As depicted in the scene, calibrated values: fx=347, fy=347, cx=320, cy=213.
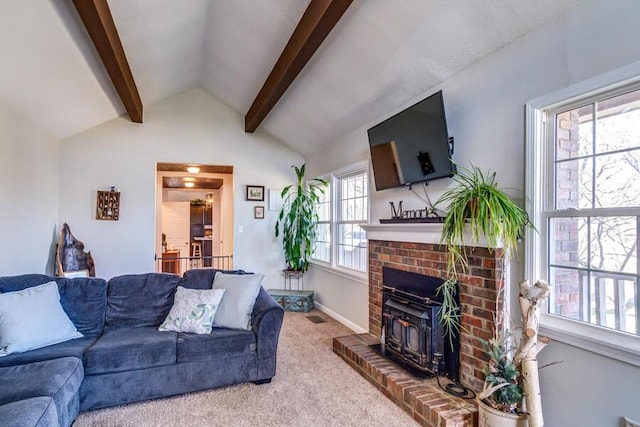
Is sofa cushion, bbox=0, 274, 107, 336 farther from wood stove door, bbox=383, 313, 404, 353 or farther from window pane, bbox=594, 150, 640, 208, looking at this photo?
window pane, bbox=594, 150, 640, 208

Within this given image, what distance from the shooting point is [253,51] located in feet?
12.5

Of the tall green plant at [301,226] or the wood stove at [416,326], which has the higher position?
the tall green plant at [301,226]

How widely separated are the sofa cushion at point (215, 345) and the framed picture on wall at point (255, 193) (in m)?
3.16

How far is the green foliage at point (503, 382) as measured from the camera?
6.45 ft

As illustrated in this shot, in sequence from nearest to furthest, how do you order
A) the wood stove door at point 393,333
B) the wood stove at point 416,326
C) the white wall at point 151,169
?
the wood stove at point 416,326 → the wood stove door at point 393,333 → the white wall at point 151,169

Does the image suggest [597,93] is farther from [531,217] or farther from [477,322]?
[477,322]

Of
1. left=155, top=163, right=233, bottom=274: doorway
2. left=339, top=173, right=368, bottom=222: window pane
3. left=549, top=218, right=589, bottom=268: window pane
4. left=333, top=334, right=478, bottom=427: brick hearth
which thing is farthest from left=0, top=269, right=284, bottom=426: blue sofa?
left=155, top=163, right=233, bottom=274: doorway

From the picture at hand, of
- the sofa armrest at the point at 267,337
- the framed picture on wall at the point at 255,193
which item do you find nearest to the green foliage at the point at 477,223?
the sofa armrest at the point at 267,337

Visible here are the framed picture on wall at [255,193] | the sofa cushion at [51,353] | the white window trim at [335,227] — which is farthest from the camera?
the framed picture on wall at [255,193]

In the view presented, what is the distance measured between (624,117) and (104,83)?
4668mm

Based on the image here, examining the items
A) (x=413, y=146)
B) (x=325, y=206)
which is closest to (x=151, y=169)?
(x=325, y=206)

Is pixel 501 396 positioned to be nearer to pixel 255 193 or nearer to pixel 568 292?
pixel 568 292

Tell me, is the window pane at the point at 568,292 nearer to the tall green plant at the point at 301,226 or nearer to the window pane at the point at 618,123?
the window pane at the point at 618,123

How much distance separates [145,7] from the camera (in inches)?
118
